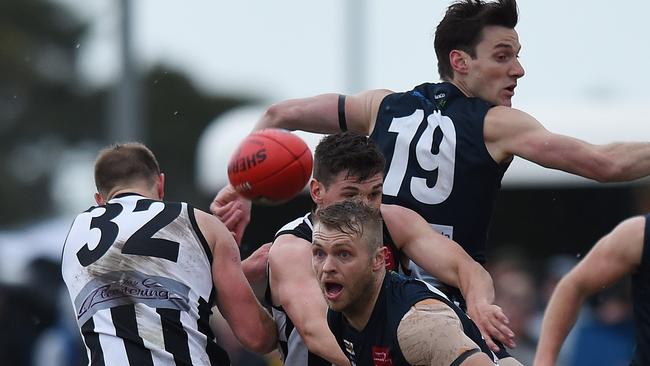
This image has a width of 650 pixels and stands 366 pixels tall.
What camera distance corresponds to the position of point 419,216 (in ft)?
24.6

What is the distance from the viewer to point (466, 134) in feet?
25.1

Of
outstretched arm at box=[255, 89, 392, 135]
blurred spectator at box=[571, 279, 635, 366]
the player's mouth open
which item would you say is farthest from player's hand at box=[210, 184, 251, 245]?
blurred spectator at box=[571, 279, 635, 366]

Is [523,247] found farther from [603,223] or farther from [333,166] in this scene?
[333,166]

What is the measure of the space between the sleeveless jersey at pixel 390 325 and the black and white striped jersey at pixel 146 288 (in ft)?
2.81

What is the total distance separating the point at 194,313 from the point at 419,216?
46.8 inches

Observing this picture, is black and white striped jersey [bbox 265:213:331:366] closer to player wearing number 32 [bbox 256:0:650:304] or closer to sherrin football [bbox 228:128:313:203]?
sherrin football [bbox 228:128:313:203]

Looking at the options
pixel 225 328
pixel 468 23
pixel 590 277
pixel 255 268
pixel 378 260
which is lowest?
pixel 225 328

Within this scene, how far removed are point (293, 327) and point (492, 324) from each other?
1.09 metres

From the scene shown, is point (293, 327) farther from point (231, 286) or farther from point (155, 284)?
point (155, 284)

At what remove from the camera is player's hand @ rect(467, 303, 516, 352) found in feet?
22.9

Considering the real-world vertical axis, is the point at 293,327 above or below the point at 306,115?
below

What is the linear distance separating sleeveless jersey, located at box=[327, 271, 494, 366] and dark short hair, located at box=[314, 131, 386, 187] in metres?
0.63

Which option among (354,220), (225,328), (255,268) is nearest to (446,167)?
(255,268)

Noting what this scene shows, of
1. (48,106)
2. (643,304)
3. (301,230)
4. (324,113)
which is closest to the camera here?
(643,304)
